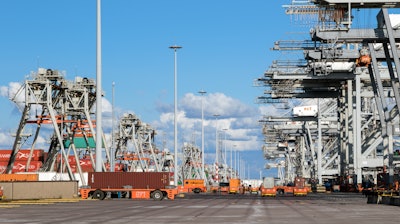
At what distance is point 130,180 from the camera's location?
6006cm

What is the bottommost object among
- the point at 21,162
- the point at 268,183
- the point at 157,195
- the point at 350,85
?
the point at 157,195

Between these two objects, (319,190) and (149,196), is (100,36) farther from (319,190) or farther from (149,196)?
(319,190)

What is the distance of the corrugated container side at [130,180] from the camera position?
57.9m

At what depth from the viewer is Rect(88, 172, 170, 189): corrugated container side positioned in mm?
57938

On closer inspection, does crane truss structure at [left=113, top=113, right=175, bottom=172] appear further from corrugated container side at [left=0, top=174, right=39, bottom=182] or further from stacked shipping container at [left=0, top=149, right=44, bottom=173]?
corrugated container side at [left=0, top=174, right=39, bottom=182]

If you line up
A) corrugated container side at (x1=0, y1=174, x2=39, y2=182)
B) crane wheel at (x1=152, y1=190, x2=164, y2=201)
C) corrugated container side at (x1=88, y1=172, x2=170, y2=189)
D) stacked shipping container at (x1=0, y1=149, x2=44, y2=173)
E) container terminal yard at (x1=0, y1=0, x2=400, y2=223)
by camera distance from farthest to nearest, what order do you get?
stacked shipping container at (x1=0, y1=149, x2=44, y2=173) → corrugated container side at (x1=0, y1=174, x2=39, y2=182) → crane wheel at (x1=152, y1=190, x2=164, y2=201) → corrugated container side at (x1=88, y1=172, x2=170, y2=189) → container terminal yard at (x1=0, y1=0, x2=400, y2=223)

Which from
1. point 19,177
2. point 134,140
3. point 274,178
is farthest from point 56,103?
point 134,140

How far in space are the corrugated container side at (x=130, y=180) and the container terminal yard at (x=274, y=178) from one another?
9cm

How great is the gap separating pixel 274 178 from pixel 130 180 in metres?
34.1

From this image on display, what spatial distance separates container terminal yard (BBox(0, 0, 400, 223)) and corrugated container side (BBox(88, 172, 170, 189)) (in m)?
0.09

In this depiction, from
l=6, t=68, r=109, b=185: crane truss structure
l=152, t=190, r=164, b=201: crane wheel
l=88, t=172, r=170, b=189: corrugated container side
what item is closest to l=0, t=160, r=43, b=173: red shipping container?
l=6, t=68, r=109, b=185: crane truss structure

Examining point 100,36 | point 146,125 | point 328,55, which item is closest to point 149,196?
point 100,36

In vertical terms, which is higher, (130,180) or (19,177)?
(19,177)

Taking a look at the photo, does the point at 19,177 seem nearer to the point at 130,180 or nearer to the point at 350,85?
the point at 130,180
